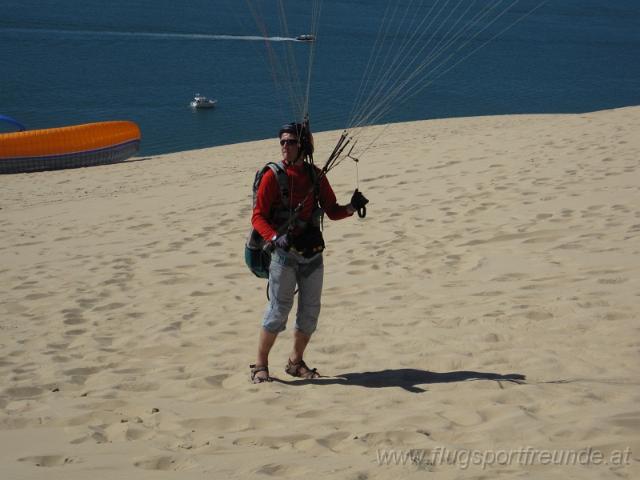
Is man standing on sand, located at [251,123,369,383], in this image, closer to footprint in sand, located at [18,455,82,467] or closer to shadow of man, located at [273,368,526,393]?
shadow of man, located at [273,368,526,393]

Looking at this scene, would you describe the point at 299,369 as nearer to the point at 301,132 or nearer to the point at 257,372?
the point at 257,372

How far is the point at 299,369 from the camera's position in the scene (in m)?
5.19

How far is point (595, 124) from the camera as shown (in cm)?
1439

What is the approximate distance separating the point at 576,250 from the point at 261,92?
118ft

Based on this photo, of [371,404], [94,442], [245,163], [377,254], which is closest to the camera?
[94,442]

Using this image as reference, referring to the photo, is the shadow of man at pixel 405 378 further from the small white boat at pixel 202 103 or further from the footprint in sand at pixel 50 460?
the small white boat at pixel 202 103

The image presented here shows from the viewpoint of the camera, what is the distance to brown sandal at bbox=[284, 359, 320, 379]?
17.0ft

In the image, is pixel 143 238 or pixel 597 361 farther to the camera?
pixel 143 238

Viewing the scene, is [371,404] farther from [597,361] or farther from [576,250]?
[576,250]

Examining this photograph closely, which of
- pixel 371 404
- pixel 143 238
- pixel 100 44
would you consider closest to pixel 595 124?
pixel 143 238

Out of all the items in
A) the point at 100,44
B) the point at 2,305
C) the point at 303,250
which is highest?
the point at 100,44

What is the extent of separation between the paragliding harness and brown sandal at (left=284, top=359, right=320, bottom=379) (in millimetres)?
615

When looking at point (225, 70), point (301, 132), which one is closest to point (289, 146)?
point (301, 132)

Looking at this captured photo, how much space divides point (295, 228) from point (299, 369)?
0.95m
